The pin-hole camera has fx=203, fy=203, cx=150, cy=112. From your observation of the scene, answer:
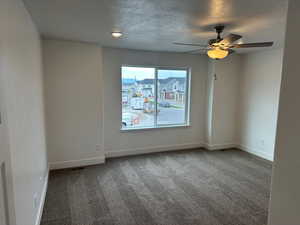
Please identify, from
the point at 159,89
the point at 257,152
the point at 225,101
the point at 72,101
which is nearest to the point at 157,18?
the point at 72,101

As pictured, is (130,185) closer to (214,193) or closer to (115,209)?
(115,209)

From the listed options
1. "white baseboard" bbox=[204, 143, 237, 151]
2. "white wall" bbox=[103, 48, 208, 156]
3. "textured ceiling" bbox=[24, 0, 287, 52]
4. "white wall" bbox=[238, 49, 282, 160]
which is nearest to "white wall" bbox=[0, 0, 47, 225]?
"textured ceiling" bbox=[24, 0, 287, 52]

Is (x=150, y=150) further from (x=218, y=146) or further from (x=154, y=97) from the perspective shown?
(x=218, y=146)

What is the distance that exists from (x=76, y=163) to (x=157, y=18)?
10.0ft

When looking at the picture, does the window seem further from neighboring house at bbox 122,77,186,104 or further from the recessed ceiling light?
the recessed ceiling light

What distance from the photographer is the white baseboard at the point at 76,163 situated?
383 centimetres

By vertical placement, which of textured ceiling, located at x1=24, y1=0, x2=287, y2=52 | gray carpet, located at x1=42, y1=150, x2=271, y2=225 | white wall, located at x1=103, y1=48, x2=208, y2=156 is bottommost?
gray carpet, located at x1=42, y1=150, x2=271, y2=225

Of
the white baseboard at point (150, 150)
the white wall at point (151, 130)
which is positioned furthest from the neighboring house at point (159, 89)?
the white baseboard at point (150, 150)

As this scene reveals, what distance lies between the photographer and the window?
15.3 ft

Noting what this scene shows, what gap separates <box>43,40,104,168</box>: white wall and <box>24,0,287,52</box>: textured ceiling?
433mm

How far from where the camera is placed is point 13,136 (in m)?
1.47

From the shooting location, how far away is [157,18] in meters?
2.36

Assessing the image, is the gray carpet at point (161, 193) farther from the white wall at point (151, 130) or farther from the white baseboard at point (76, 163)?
the white wall at point (151, 130)

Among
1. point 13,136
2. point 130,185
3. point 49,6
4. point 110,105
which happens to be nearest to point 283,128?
point 13,136
